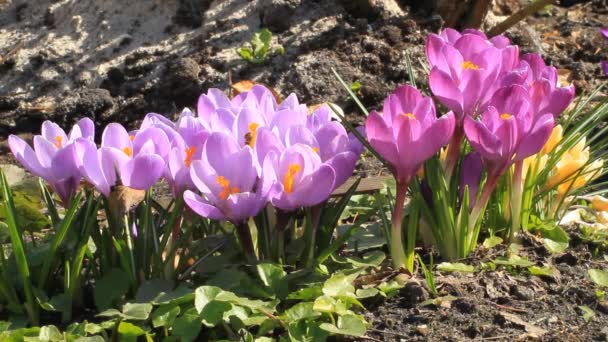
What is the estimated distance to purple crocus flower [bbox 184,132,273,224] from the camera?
1860 millimetres

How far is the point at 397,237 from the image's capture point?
205 centimetres

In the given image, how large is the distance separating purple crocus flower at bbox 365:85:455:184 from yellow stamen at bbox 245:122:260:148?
10.6 inches

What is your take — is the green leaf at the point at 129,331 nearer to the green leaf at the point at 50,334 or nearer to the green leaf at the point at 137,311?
the green leaf at the point at 137,311

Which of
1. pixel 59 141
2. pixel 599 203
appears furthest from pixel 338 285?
pixel 599 203

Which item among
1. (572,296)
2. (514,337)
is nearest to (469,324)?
(514,337)

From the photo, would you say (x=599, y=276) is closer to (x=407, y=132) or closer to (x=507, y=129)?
(x=507, y=129)

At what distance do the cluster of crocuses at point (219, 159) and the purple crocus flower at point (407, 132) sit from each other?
3.9 inches

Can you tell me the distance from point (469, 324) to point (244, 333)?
1.48 ft

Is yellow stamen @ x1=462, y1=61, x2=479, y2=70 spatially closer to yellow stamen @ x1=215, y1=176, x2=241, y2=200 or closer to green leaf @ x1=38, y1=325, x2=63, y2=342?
yellow stamen @ x1=215, y1=176, x2=241, y2=200

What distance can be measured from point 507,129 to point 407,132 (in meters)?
0.22

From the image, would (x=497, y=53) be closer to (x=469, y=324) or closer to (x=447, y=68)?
(x=447, y=68)

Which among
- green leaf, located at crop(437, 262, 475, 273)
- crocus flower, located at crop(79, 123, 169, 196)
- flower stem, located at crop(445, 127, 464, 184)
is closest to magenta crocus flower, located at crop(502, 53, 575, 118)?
flower stem, located at crop(445, 127, 464, 184)

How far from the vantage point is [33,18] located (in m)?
4.36

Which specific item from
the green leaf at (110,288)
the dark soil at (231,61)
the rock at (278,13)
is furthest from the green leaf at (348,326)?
the rock at (278,13)
